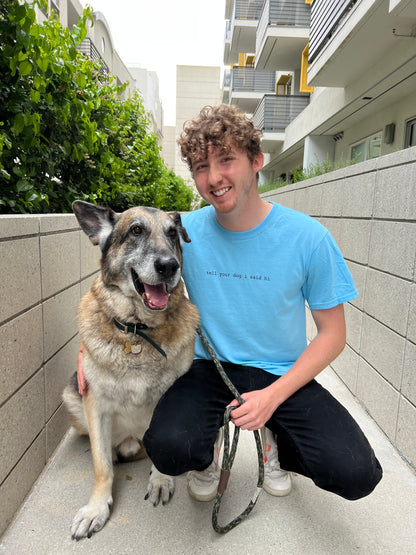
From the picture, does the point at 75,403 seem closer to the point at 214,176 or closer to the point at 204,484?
the point at 204,484

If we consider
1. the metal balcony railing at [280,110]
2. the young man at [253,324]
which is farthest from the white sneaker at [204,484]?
the metal balcony railing at [280,110]

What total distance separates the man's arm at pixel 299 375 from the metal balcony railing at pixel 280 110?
38.6ft

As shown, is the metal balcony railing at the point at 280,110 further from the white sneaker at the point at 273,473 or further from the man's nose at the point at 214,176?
the white sneaker at the point at 273,473

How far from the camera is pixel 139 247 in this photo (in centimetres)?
179

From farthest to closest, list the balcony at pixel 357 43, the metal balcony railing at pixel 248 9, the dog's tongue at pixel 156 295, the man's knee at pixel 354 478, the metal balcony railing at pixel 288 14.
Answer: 1. the metal balcony railing at pixel 248 9
2. the metal balcony railing at pixel 288 14
3. the balcony at pixel 357 43
4. the dog's tongue at pixel 156 295
5. the man's knee at pixel 354 478

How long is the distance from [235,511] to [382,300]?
1.56m

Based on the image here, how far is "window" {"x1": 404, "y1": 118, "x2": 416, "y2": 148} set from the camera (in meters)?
6.31

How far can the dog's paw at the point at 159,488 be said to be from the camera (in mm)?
1826

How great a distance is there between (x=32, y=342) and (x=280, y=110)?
497 inches

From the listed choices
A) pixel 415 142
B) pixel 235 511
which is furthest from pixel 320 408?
pixel 415 142

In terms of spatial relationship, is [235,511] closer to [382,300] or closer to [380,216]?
[382,300]

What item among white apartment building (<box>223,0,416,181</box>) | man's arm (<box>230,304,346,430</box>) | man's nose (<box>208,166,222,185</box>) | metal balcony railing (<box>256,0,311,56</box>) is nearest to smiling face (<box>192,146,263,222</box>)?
man's nose (<box>208,166,222,185</box>)

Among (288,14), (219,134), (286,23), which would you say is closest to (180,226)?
(219,134)

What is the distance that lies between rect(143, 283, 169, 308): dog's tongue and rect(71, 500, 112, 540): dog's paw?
0.93 metres
